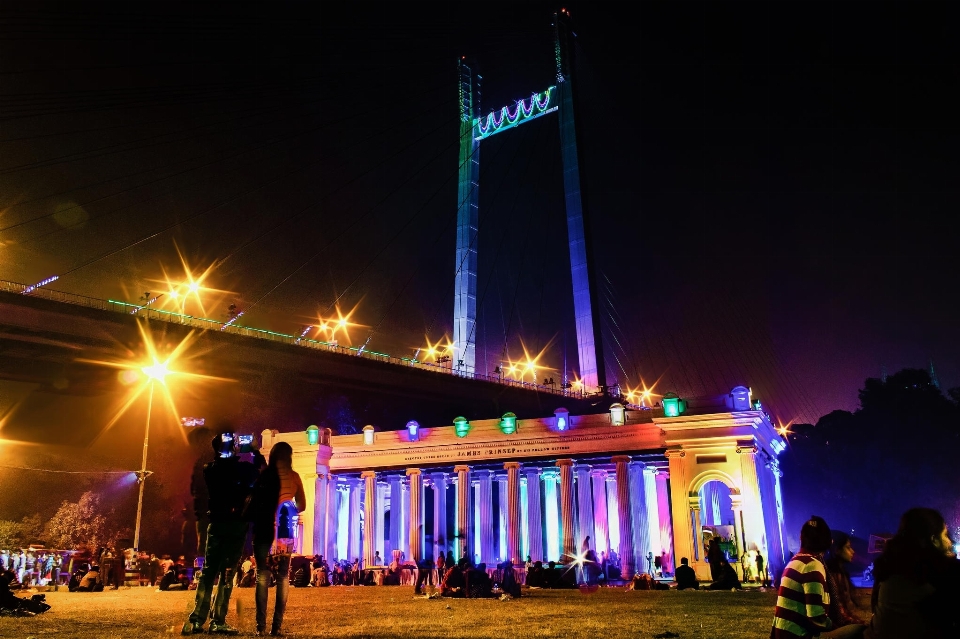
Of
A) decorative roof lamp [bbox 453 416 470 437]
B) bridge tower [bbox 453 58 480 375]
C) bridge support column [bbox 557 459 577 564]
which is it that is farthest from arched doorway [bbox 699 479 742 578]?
bridge tower [bbox 453 58 480 375]

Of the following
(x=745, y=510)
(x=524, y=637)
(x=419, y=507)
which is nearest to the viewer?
(x=524, y=637)

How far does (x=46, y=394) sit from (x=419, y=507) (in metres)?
30.4

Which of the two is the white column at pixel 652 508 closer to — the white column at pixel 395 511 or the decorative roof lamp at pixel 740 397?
the decorative roof lamp at pixel 740 397

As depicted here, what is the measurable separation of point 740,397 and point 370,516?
691 inches

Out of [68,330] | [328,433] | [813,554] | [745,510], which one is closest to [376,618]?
[813,554]

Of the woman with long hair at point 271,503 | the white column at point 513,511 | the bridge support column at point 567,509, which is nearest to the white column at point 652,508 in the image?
the bridge support column at point 567,509

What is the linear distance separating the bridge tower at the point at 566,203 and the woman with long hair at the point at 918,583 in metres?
43.6

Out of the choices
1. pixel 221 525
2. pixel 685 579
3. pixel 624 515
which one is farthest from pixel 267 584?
pixel 624 515

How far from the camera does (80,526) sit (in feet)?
151

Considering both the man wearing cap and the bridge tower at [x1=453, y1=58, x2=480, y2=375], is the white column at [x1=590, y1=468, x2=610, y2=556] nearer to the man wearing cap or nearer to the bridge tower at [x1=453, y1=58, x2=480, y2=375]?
the bridge tower at [x1=453, y1=58, x2=480, y2=375]

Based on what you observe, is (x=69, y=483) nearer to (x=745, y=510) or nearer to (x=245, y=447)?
(x=745, y=510)

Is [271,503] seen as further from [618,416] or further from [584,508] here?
[584,508]

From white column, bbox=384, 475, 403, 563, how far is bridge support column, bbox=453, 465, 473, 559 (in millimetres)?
3502

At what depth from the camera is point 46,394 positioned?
50.9m
